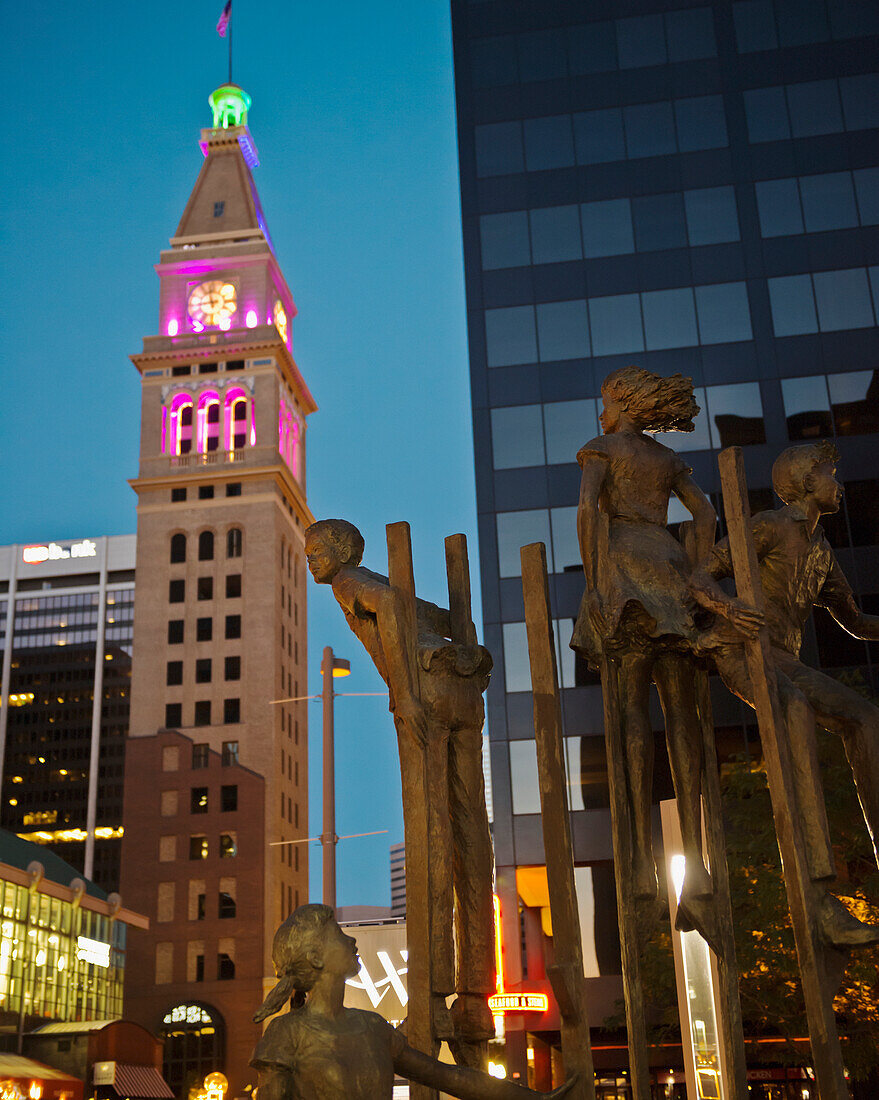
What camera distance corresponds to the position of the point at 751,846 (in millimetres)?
23453

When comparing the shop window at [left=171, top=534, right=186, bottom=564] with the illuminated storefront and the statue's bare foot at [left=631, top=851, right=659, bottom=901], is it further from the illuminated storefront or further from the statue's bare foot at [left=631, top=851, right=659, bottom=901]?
the statue's bare foot at [left=631, top=851, right=659, bottom=901]

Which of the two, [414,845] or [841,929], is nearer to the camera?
[841,929]

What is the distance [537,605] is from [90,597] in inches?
5599

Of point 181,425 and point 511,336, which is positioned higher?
point 181,425

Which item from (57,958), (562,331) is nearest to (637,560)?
(562,331)

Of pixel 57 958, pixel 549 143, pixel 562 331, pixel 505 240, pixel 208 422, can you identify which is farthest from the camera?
pixel 208 422

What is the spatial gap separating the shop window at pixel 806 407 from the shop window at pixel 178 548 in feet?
217

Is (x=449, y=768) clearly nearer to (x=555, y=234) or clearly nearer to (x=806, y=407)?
(x=806, y=407)

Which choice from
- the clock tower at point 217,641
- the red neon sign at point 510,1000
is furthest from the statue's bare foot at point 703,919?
the clock tower at point 217,641

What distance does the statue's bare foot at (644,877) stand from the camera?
236 inches

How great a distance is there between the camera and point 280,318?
112500 millimetres

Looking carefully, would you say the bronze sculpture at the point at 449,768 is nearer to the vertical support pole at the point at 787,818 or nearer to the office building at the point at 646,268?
the vertical support pole at the point at 787,818

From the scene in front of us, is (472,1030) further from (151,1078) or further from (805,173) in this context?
(151,1078)

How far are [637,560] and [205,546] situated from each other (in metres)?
95.1
